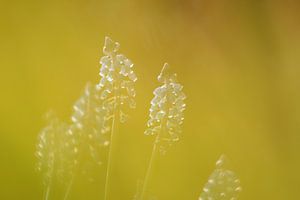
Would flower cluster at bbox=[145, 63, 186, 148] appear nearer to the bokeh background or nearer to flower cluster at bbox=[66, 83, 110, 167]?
flower cluster at bbox=[66, 83, 110, 167]

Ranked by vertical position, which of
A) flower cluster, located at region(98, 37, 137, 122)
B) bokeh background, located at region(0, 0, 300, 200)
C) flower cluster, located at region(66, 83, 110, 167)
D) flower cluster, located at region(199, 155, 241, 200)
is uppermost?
bokeh background, located at region(0, 0, 300, 200)

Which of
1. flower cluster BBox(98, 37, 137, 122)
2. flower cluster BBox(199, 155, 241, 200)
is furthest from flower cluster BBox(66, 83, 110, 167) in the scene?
flower cluster BBox(199, 155, 241, 200)

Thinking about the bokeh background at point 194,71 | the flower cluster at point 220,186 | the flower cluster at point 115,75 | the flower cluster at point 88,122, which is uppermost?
the bokeh background at point 194,71

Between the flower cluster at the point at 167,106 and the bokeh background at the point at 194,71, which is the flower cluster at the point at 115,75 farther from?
the bokeh background at the point at 194,71

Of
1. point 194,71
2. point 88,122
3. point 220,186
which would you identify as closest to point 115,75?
point 88,122

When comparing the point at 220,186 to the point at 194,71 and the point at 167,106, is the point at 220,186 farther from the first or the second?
the point at 194,71

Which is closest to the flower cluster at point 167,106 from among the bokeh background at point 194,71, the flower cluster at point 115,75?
the flower cluster at point 115,75
